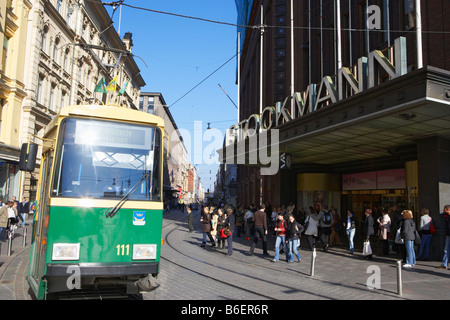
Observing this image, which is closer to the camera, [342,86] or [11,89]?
[342,86]

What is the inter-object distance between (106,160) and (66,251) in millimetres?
1513

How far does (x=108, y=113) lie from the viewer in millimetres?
6422

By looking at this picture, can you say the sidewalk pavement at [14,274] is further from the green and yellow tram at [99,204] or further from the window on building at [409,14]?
the window on building at [409,14]

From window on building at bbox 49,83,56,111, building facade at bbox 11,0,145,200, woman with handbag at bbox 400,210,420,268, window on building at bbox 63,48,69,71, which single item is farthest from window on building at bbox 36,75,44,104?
woman with handbag at bbox 400,210,420,268

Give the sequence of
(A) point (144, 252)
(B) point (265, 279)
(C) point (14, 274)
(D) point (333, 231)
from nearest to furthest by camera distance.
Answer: (A) point (144, 252), (C) point (14, 274), (B) point (265, 279), (D) point (333, 231)

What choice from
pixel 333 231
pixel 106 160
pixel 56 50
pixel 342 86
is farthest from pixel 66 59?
pixel 106 160

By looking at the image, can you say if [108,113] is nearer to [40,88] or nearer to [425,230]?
[425,230]

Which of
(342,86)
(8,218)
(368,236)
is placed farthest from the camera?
(8,218)

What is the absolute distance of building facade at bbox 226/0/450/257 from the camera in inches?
412

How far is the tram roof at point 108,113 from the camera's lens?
6238mm

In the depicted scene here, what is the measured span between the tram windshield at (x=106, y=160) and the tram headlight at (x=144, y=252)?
30.2 inches

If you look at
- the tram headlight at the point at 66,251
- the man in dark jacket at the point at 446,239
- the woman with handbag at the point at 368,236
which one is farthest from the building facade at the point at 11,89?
the man in dark jacket at the point at 446,239

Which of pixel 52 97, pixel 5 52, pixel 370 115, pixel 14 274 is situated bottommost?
pixel 14 274
